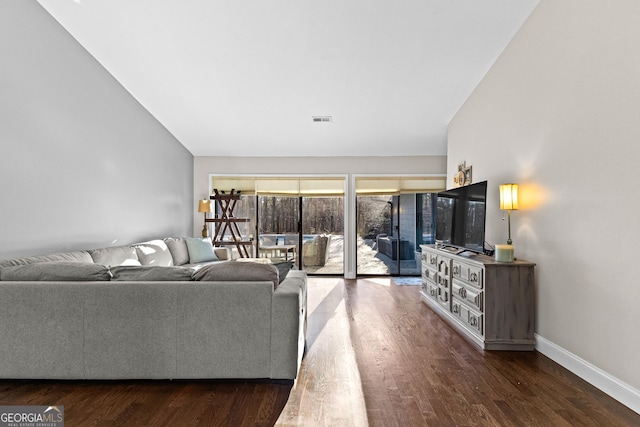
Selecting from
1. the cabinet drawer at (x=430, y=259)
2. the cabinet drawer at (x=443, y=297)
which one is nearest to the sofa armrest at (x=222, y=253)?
the cabinet drawer at (x=430, y=259)

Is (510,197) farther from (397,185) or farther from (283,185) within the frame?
(283,185)

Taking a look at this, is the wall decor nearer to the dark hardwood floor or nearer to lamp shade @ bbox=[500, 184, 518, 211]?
lamp shade @ bbox=[500, 184, 518, 211]

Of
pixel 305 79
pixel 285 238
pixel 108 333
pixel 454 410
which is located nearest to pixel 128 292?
pixel 108 333

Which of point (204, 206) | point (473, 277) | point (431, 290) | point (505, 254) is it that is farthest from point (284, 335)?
point (204, 206)

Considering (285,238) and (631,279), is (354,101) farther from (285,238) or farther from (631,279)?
(631,279)

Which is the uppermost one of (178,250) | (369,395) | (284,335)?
(178,250)

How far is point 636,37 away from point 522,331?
2.26 metres

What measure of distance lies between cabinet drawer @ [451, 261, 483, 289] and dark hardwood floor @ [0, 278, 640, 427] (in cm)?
59

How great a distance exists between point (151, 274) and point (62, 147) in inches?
83.7

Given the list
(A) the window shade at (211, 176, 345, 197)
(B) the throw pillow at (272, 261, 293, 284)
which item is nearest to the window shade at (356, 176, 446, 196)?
(A) the window shade at (211, 176, 345, 197)

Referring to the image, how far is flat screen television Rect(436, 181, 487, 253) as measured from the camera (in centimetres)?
372

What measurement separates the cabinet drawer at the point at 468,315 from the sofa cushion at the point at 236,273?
76.0 inches

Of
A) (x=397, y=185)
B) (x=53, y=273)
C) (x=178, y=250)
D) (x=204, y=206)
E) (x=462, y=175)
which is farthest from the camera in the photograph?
(x=397, y=185)

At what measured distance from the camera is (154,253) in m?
4.83
